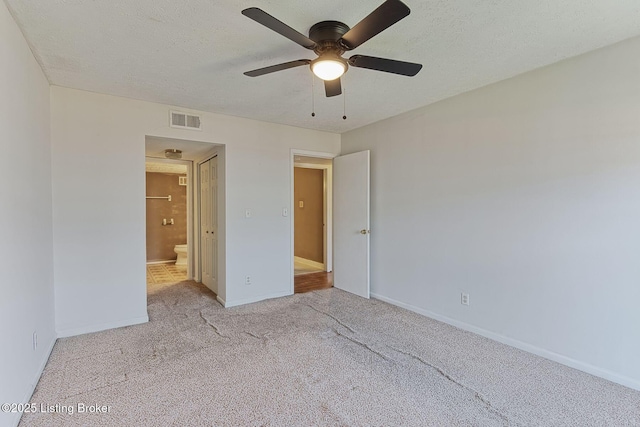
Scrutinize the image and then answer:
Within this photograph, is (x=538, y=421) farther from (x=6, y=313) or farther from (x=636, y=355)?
(x=6, y=313)

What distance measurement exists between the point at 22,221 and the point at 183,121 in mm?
1940

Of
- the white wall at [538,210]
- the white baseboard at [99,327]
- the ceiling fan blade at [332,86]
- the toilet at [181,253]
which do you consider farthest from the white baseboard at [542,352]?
the toilet at [181,253]

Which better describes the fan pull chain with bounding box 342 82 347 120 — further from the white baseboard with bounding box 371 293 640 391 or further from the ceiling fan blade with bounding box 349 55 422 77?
the white baseboard with bounding box 371 293 640 391

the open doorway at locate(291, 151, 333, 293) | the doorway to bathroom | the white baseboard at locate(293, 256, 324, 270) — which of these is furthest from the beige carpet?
the doorway to bathroom

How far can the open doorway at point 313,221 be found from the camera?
5965 mm

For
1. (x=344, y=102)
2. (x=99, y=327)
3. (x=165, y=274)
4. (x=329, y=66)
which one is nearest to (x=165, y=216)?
(x=165, y=274)

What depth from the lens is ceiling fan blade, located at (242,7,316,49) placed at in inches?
57.5

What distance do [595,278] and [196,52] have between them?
340 cm

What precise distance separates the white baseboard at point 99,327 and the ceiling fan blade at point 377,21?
3.30m

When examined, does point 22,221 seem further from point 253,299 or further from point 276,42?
point 253,299

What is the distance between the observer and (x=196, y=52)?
2.34 m

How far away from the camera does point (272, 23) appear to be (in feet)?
5.14

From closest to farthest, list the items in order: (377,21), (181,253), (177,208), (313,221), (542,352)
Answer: (377,21) < (542,352) < (181,253) < (313,221) < (177,208)

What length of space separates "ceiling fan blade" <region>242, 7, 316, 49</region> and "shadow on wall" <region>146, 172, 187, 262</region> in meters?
6.08
